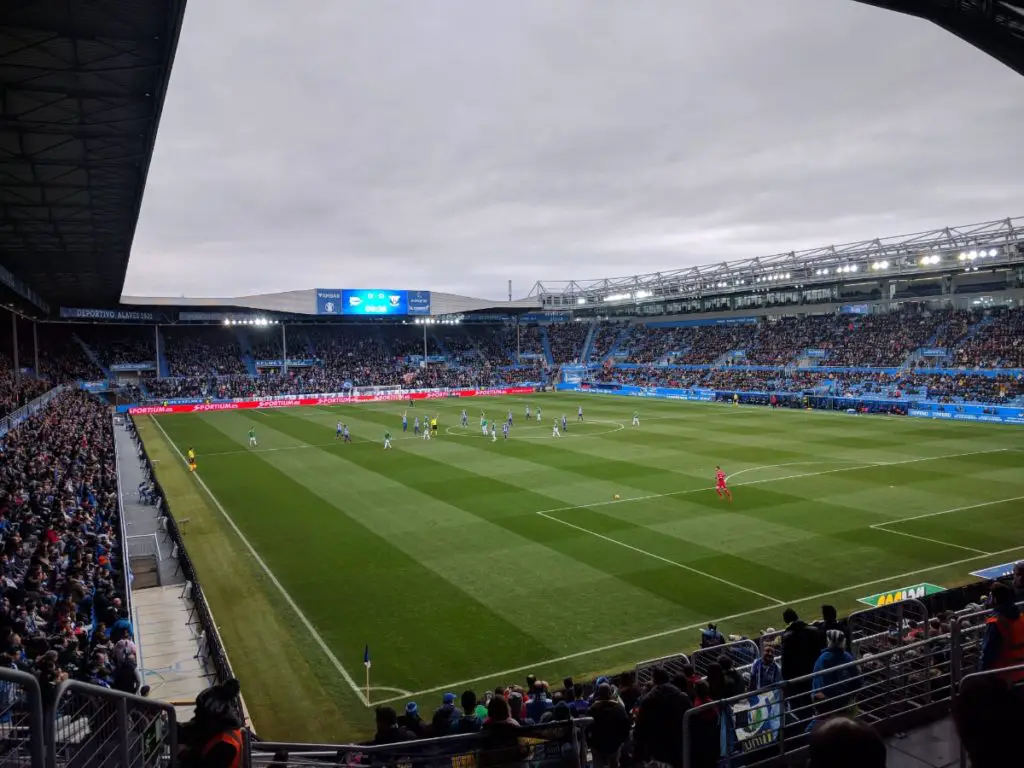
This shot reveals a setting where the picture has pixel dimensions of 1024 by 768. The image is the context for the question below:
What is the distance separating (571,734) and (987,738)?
3596mm

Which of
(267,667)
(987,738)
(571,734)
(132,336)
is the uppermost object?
(132,336)

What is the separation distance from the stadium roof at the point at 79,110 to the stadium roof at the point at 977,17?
31.1ft

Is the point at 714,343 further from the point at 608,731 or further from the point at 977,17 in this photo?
the point at 608,731

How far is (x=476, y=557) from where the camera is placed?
20.3 metres

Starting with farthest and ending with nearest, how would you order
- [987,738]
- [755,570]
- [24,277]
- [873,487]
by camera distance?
[24,277], [873,487], [755,570], [987,738]

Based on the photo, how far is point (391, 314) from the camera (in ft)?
264

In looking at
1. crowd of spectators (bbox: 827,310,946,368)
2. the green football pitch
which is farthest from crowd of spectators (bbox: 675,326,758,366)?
the green football pitch

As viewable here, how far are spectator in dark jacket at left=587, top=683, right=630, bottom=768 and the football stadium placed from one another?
3 cm

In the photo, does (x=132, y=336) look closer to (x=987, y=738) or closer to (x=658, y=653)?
(x=658, y=653)

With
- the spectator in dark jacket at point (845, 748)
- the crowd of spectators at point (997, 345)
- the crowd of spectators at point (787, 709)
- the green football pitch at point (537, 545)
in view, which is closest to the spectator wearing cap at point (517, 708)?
the crowd of spectators at point (787, 709)

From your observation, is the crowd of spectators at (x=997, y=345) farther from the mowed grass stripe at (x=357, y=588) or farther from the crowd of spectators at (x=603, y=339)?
the mowed grass stripe at (x=357, y=588)

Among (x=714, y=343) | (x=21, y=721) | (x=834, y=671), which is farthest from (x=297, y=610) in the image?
(x=714, y=343)

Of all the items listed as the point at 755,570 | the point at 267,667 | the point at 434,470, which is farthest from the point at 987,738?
the point at 434,470

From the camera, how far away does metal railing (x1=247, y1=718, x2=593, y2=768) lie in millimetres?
5453
